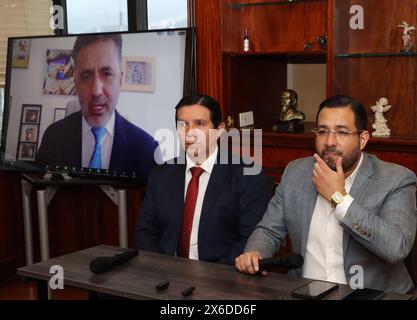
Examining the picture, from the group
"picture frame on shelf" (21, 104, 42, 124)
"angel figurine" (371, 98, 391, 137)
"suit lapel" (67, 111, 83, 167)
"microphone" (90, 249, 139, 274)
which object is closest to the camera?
"microphone" (90, 249, 139, 274)

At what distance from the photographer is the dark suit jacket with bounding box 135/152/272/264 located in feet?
8.51

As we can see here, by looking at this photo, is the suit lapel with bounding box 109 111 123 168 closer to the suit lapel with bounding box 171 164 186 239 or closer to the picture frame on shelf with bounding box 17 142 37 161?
the picture frame on shelf with bounding box 17 142 37 161

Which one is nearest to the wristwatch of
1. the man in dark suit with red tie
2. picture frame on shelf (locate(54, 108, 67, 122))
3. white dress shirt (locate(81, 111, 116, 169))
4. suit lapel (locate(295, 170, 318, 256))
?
suit lapel (locate(295, 170, 318, 256))

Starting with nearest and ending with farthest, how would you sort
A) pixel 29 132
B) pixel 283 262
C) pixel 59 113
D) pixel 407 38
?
pixel 283 262, pixel 407 38, pixel 59 113, pixel 29 132

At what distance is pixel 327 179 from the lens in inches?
82.4

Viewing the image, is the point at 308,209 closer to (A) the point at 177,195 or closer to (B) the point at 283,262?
(B) the point at 283,262

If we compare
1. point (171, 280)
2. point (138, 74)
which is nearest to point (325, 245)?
point (171, 280)

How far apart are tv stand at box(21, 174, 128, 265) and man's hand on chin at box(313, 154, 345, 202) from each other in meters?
1.57

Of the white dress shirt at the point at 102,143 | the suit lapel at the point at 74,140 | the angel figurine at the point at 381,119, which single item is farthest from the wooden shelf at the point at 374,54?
the suit lapel at the point at 74,140

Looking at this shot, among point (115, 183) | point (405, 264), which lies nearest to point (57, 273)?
point (405, 264)

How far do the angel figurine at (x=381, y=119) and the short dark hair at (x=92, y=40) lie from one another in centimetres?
138

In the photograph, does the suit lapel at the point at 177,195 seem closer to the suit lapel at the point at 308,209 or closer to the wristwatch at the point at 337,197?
the suit lapel at the point at 308,209

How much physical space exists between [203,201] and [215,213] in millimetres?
72
